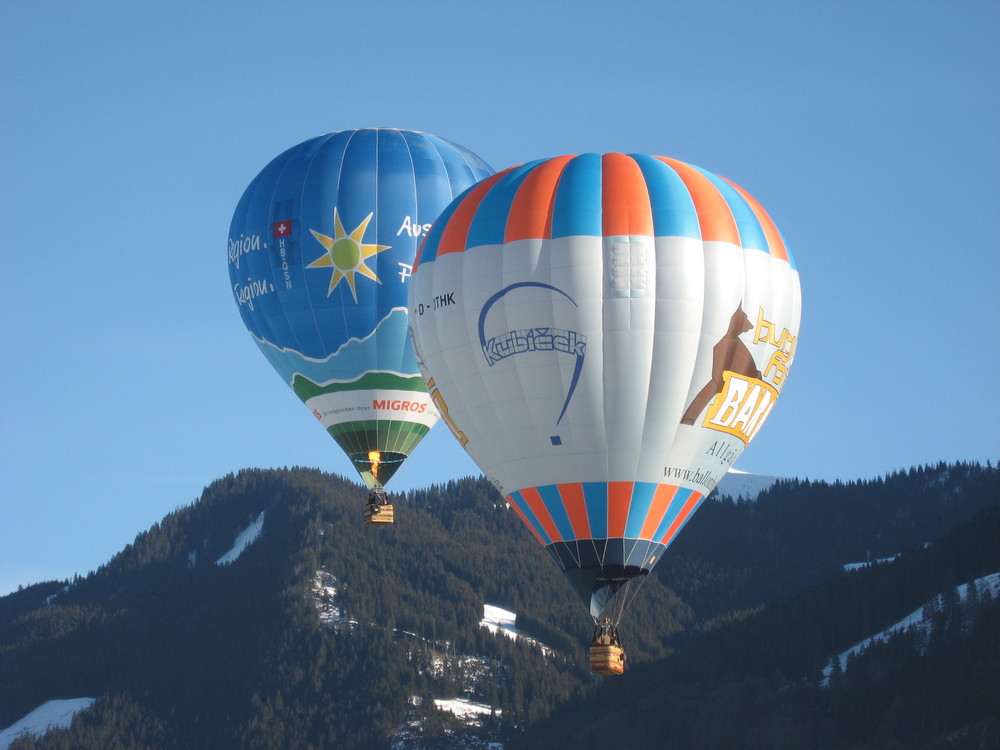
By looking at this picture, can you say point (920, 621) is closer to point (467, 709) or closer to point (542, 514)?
point (467, 709)

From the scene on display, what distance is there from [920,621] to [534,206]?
125 meters

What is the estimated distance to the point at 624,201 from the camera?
1470 inches

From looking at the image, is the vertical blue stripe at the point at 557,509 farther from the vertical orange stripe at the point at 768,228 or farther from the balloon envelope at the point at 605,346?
the vertical orange stripe at the point at 768,228

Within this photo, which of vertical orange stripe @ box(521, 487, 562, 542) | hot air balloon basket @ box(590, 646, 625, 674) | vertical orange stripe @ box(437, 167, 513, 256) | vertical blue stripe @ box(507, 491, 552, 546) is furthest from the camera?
vertical orange stripe @ box(437, 167, 513, 256)

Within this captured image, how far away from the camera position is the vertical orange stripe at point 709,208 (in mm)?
37500

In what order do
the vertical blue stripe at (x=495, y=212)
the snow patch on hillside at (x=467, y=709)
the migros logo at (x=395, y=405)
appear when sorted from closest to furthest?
the vertical blue stripe at (x=495, y=212), the migros logo at (x=395, y=405), the snow patch on hillside at (x=467, y=709)

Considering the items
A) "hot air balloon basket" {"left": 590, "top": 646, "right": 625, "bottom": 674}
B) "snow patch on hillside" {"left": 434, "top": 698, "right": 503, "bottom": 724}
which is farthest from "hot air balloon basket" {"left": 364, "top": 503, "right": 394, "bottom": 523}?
"snow patch on hillside" {"left": 434, "top": 698, "right": 503, "bottom": 724}

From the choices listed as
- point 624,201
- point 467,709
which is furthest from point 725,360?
point 467,709

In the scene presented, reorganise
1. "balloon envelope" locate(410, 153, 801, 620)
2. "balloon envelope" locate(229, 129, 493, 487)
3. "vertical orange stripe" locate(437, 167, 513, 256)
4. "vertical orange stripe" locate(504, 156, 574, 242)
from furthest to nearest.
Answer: "balloon envelope" locate(229, 129, 493, 487) < "vertical orange stripe" locate(437, 167, 513, 256) < "vertical orange stripe" locate(504, 156, 574, 242) < "balloon envelope" locate(410, 153, 801, 620)

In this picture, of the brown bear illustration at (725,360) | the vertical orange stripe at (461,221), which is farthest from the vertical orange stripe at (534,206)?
the brown bear illustration at (725,360)

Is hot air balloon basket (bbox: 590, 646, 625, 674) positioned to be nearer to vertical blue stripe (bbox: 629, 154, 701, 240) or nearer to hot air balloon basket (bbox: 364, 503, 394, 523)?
vertical blue stripe (bbox: 629, 154, 701, 240)

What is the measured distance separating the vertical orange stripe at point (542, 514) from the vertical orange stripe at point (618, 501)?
1266mm

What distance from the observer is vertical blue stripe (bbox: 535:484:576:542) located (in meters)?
37.3

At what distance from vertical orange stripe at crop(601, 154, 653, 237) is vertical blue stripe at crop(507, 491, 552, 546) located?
579cm
